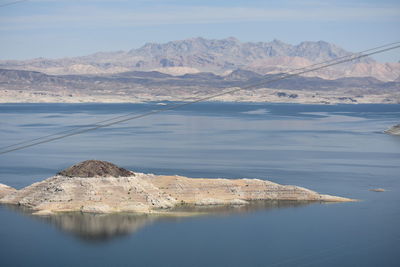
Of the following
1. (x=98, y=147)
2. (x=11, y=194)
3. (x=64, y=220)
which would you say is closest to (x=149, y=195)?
(x=64, y=220)

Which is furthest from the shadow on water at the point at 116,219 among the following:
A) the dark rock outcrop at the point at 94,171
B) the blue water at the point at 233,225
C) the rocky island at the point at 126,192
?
the dark rock outcrop at the point at 94,171

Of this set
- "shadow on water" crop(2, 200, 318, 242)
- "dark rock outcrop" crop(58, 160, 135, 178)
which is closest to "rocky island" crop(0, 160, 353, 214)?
"dark rock outcrop" crop(58, 160, 135, 178)

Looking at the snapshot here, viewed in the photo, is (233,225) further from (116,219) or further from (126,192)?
(126,192)

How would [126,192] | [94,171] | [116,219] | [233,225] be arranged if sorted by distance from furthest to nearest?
[94,171] < [126,192] < [116,219] < [233,225]

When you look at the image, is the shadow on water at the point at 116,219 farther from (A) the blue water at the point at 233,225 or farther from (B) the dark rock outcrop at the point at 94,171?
(B) the dark rock outcrop at the point at 94,171

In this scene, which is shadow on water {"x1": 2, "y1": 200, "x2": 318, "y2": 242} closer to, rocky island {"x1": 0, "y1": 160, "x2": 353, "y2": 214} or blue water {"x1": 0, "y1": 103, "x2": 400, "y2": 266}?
blue water {"x1": 0, "y1": 103, "x2": 400, "y2": 266}

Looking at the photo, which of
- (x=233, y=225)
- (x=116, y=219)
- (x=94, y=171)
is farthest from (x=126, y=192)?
(x=233, y=225)

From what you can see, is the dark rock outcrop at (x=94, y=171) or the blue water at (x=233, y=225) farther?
the dark rock outcrop at (x=94, y=171)
